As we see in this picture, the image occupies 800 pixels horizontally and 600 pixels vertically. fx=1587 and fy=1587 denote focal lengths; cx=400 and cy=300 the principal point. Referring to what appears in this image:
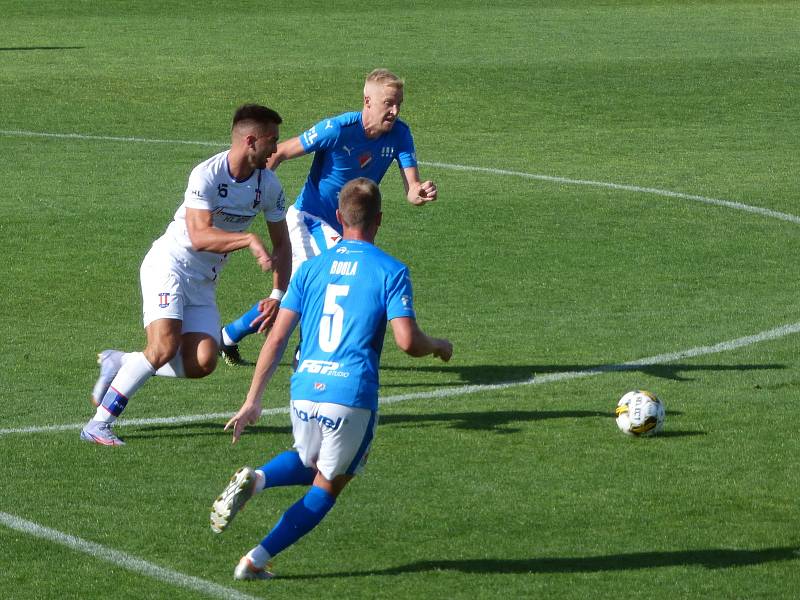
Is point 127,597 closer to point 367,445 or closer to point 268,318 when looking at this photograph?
point 367,445

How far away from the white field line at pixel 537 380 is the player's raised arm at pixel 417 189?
1.32 m

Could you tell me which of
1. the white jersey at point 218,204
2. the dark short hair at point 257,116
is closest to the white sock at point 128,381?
the white jersey at point 218,204

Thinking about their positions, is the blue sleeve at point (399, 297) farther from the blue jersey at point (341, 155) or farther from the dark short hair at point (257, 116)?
the blue jersey at point (341, 155)

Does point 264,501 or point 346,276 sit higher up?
point 346,276

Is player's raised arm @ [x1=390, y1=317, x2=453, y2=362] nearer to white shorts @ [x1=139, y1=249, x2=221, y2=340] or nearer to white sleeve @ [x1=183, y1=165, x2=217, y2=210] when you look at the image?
white sleeve @ [x1=183, y1=165, x2=217, y2=210]

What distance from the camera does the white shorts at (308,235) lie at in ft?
37.2

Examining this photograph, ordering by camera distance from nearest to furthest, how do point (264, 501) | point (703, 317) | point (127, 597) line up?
point (127, 597) → point (264, 501) → point (703, 317)

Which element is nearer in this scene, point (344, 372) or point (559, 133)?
point (344, 372)

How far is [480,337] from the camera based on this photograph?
40.9 ft

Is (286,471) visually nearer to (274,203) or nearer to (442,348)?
(442,348)

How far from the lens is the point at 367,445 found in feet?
24.0

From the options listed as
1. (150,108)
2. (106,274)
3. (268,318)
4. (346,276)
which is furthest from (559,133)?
(346,276)

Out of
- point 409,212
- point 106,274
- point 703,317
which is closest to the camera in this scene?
point 703,317

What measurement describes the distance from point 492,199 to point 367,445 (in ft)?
37.2
